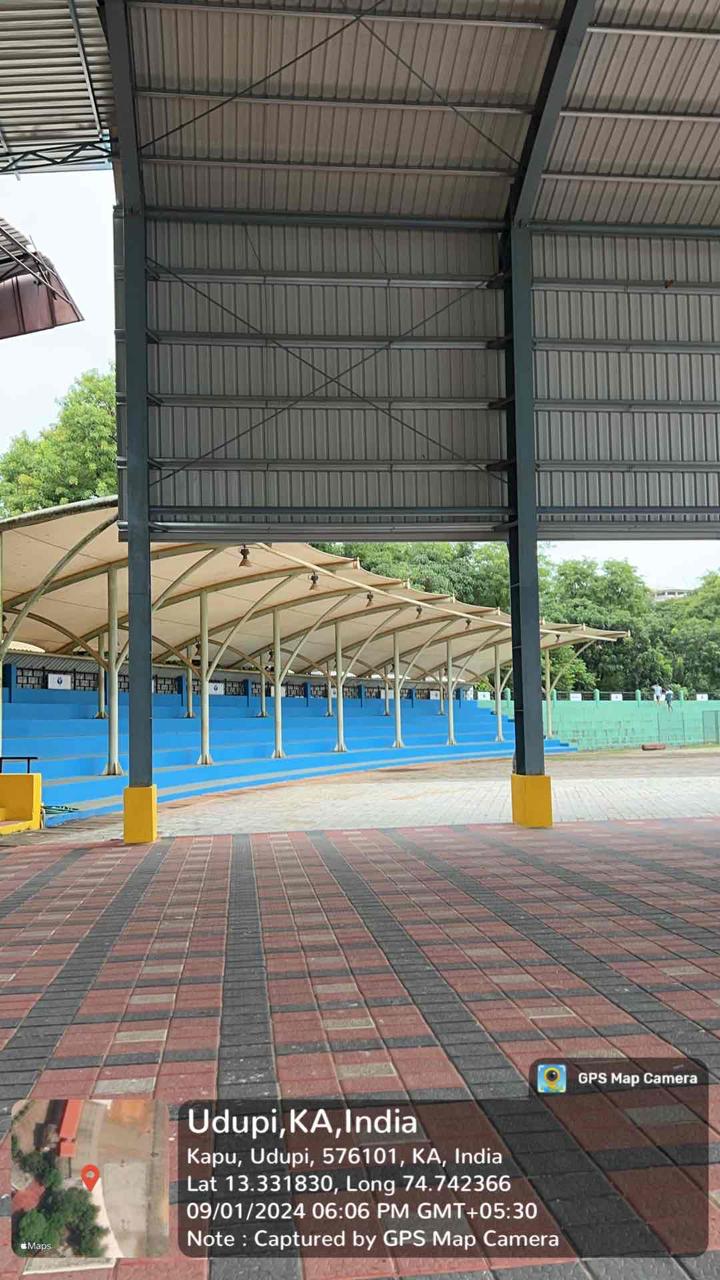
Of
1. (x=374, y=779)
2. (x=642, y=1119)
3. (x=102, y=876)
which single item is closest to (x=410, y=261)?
(x=102, y=876)

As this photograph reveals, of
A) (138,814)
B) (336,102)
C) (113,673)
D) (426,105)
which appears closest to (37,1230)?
(138,814)

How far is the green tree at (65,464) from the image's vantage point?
44.9m

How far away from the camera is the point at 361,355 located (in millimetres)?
13219

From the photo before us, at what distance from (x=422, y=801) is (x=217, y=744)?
1118cm

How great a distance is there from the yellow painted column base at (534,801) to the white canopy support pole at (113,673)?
8.78 m

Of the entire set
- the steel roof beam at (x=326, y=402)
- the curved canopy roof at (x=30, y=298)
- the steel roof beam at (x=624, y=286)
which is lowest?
the steel roof beam at (x=326, y=402)

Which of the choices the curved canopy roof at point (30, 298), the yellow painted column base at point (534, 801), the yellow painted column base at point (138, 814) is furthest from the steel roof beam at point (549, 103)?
the curved canopy roof at point (30, 298)

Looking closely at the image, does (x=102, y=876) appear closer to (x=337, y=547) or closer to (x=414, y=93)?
(x=414, y=93)

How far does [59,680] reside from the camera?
28.7m

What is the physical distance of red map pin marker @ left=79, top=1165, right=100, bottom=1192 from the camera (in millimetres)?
2537

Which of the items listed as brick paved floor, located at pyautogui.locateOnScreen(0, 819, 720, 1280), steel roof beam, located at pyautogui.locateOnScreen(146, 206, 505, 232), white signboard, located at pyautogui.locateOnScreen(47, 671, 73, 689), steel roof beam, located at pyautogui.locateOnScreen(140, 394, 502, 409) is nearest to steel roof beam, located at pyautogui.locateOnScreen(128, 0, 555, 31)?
steel roof beam, located at pyautogui.locateOnScreen(146, 206, 505, 232)

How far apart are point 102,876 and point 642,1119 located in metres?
7.26

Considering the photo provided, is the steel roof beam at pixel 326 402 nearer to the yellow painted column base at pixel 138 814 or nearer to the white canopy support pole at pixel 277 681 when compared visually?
the yellow painted column base at pixel 138 814

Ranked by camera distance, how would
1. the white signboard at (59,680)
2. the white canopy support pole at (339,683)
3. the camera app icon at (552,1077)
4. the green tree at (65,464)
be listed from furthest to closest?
the green tree at (65,464), the white canopy support pole at (339,683), the white signboard at (59,680), the camera app icon at (552,1077)
